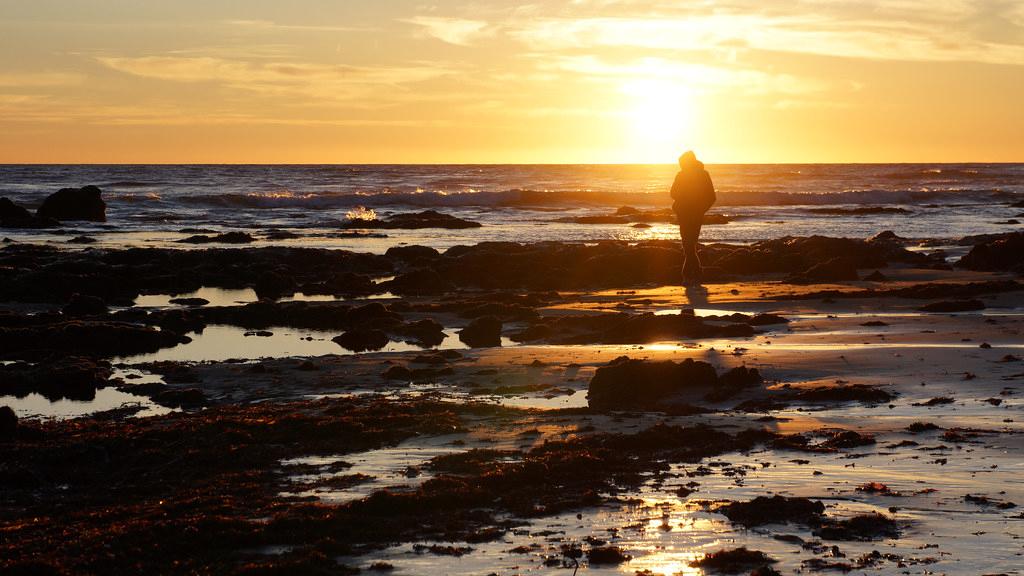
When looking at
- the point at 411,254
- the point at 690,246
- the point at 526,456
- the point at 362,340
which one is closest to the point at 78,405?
the point at 362,340

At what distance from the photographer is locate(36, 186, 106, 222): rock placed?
46438mm

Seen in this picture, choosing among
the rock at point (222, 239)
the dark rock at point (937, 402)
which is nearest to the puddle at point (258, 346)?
the dark rock at point (937, 402)

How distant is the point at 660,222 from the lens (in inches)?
1929

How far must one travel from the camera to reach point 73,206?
153ft

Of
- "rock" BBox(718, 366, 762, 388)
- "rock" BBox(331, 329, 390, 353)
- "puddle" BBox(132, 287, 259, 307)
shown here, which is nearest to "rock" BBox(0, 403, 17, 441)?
"rock" BBox(331, 329, 390, 353)

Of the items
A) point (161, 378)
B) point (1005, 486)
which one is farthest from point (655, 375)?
point (161, 378)

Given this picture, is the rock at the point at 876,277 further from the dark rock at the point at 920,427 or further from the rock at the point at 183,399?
the rock at the point at 183,399

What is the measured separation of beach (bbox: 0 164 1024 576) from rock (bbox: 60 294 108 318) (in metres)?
0.05

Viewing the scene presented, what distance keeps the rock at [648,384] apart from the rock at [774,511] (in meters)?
3.27

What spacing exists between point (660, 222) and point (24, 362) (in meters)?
38.2

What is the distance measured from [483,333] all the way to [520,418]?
5.35 meters

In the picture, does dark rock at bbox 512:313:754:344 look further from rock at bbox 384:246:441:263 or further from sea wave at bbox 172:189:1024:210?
sea wave at bbox 172:189:1024:210

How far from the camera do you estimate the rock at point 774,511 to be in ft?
21.3

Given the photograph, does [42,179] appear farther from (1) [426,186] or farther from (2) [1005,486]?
(2) [1005,486]
